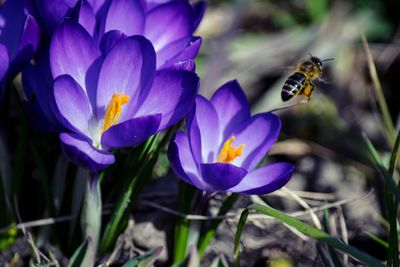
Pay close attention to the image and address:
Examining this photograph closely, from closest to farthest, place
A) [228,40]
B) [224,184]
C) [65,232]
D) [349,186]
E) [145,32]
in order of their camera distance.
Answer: [224,184]
[145,32]
[65,232]
[349,186]
[228,40]

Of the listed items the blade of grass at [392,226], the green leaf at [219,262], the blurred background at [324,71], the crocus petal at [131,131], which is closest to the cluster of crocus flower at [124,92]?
the crocus petal at [131,131]

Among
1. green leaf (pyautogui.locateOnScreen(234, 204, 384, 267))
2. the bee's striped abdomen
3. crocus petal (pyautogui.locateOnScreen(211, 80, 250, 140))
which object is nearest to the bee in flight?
the bee's striped abdomen

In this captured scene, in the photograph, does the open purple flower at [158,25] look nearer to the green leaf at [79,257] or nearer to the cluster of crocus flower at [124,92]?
the cluster of crocus flower at [124,92]

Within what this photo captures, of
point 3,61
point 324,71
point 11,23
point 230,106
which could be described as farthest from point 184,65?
point 324,71

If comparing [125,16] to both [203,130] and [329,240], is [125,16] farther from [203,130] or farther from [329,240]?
[329,240]

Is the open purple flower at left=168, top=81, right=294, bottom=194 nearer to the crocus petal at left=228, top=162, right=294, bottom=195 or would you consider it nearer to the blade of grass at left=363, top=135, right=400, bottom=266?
the crocus petal at left=228, top=162, right=294, bottom=195

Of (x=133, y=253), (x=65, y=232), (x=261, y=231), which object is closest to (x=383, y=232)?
(x=261, y=231)

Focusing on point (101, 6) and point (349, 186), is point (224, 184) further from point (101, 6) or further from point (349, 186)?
point (349, 186)
